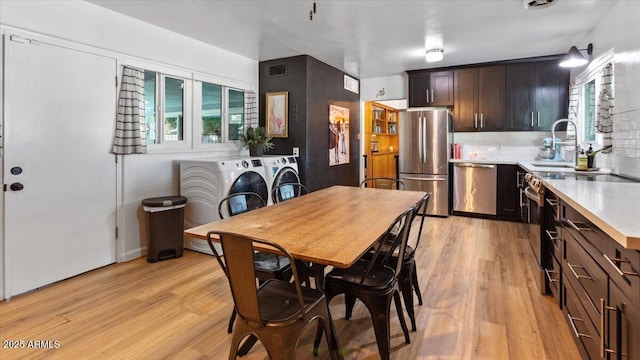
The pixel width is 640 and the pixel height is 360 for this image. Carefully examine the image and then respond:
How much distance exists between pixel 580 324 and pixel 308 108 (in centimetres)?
367

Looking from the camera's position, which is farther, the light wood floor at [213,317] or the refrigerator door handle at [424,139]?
the refrigerator door handle at [424,139]

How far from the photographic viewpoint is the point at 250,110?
15.4 feet

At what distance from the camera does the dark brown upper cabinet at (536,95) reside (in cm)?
470

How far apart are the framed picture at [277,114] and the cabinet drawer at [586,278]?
11.6ft

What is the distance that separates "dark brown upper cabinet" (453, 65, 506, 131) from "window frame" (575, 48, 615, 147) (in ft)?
3.19

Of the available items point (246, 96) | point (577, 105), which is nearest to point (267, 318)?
point (246, 96)

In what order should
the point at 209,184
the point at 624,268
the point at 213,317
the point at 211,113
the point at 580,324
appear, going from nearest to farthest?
the point at 624,268 → the point at 580,324 → the point at 213,317 → the point at 209,184 → the point at 211,113

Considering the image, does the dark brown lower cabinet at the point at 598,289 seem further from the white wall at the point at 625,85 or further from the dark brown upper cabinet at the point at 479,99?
the dark brown upper cabinet at the point at 479,99

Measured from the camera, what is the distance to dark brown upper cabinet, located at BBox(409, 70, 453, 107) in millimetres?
5336

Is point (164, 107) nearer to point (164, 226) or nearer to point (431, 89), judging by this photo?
point (164, 226)

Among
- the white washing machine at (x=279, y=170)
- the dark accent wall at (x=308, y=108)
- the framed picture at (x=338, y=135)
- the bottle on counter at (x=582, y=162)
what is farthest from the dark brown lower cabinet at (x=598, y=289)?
the framed picture at (x=338, y=135)

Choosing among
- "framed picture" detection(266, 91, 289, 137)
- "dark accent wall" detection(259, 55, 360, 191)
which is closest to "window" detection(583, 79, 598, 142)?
"dark accent wall" detection(259, 55, 360, 191)

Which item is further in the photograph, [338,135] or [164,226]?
[338,135]

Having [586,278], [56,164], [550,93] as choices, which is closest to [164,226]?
[56,164]
